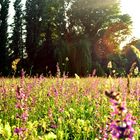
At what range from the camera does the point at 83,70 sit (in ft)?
111

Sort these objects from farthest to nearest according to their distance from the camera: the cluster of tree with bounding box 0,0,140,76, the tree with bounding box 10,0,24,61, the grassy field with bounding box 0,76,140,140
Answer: the tree with bounding box 10,0,24,61 → the cluster of tree with bounding box 0,0,140,76 → the grassy field with bounding box 0,76,140,140

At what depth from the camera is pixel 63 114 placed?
5270 mm

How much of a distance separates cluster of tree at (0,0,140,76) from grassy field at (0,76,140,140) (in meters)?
30.4

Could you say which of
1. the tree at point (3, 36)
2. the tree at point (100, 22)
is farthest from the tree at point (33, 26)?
the tree at point (100, 22)

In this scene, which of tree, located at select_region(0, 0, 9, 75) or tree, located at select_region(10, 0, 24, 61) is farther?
tree, located at select_region(10, 0, 24, 61)

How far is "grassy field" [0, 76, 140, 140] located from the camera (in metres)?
2.41

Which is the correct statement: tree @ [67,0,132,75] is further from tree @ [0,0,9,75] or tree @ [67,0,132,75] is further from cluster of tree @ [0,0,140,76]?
tree @ [0,0,9,75]

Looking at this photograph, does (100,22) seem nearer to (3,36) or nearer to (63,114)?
(3,36)

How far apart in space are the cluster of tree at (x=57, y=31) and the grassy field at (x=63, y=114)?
30.4 meters

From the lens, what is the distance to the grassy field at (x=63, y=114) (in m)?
2.41

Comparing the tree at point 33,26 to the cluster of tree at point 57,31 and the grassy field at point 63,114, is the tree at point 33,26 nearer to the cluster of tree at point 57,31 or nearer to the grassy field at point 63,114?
the cluster of tree at point 57,31

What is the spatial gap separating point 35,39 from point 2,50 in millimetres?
3776

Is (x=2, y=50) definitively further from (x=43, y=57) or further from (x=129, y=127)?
(x=129, y=127)

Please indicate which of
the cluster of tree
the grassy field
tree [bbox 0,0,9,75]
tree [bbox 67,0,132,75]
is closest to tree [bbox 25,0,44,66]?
the cluster of tree
